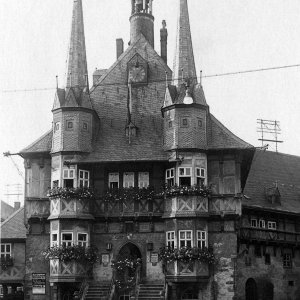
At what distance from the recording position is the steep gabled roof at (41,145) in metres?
43.7

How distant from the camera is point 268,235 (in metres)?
49.5

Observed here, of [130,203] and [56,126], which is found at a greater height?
[56,126]

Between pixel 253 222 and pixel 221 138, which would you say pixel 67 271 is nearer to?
pixel 221 138

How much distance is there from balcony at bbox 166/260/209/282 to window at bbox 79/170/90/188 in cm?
728

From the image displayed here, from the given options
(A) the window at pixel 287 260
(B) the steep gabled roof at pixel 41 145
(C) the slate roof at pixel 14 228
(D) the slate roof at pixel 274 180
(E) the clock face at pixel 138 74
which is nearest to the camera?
(B) the steep gabled roof at pixel 41 145

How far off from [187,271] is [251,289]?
974cm

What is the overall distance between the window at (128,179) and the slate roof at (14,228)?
Answer: 10347 mm

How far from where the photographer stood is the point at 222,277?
134 feet

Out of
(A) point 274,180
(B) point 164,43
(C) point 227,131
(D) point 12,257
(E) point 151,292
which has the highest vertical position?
(B) point 164,43

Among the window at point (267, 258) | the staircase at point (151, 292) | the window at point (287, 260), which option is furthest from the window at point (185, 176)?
the window at point (287, 260)

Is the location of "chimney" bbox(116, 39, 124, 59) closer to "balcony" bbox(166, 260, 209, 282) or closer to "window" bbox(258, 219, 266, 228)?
"window" bbox(258, 219, 266, 228)

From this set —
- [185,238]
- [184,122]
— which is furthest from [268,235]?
[184,122]

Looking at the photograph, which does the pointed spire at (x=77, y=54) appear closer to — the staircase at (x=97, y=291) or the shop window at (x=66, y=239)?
the shop window at (x=66, y=239)

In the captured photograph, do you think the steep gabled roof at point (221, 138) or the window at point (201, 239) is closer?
the window at point (201, 239)
